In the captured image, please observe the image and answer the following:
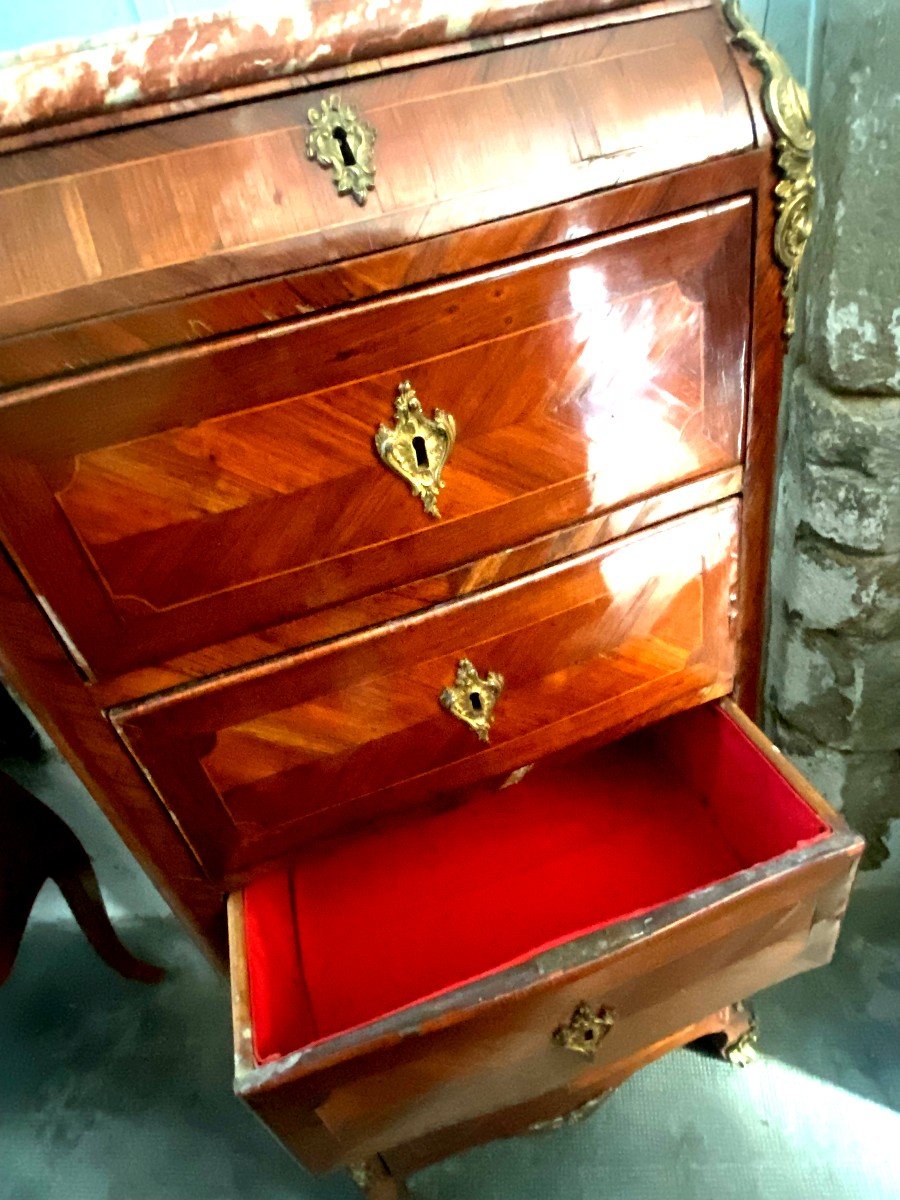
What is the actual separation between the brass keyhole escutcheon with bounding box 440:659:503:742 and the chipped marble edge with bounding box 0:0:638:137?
1.60 feet

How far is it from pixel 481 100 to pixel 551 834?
0.80 meters

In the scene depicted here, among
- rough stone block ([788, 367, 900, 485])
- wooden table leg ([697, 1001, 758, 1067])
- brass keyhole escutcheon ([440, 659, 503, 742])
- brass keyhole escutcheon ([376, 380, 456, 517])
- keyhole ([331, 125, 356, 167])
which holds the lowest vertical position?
wooden table leg ([697, 1001, 758, 1067])

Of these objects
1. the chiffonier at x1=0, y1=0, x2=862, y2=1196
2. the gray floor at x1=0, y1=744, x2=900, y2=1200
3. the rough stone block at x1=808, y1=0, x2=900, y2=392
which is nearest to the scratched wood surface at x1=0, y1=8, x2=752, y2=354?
the chiffonier at x1=0, y1=0, x2=862, y2=1196

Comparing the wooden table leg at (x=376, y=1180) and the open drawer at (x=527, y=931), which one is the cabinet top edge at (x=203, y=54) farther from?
the wooden table leg at (x=376, y=1180)

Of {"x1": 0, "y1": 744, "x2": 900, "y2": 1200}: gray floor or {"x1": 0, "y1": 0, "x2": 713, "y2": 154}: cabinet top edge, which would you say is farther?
{"x1": 0, "y1": 744, "x2": 900, "y2": 1200}: gray floor

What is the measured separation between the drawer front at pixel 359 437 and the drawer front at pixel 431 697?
62 mm

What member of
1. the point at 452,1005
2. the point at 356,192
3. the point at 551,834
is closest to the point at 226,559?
the point at 356,192

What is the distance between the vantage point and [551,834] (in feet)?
3.41

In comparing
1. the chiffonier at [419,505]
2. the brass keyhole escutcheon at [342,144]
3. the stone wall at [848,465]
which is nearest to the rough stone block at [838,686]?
the stone wall at [848,465]

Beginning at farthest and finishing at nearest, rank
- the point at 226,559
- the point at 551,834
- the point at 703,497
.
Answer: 1. the point at 551,834
2. the point at 703,497
3. the point at 226,559

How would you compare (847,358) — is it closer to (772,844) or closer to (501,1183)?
(772,844)

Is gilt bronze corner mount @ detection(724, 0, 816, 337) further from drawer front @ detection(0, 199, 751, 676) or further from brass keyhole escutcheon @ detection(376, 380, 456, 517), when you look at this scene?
brass keyhole escutcheon @ detection(376, 380, 456, 517)

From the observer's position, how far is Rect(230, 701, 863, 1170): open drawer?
2.24 feet

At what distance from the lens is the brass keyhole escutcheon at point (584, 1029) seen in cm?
73
